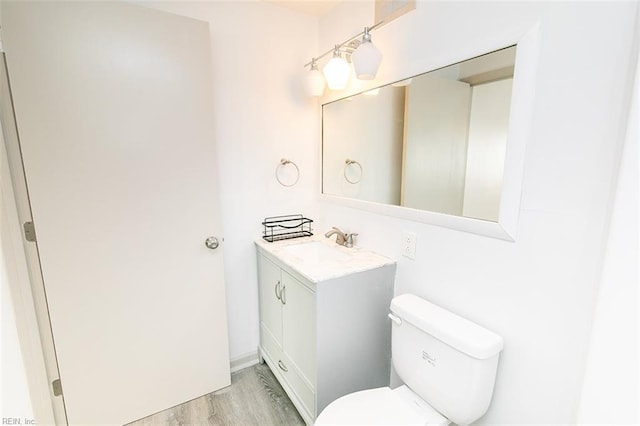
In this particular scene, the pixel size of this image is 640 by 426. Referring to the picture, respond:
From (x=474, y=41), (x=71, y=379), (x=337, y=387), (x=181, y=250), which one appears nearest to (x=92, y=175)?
(x=181, y=250)

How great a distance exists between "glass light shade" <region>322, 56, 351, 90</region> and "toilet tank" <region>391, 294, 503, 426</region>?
1188 mm

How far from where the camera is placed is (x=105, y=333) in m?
1.46

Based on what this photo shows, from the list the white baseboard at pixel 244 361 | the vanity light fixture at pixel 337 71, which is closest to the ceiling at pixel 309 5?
the vanity light fixture at pixel 337 71

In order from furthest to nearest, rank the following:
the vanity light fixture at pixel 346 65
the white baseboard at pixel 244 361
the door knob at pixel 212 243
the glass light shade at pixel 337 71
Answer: the white baseboard at pixel 244 361
the door knob at pixel 212 243
the glass light shade at pixel 337 71
the vanity light fixture at pixel 346 65

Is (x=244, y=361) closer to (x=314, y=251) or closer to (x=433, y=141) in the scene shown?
(x=314, y=251)

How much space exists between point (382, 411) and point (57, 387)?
1.57 metres

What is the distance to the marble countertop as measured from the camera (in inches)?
54.5

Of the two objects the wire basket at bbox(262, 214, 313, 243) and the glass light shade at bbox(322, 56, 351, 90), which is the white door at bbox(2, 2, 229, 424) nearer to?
the wire basket at bbox(262, 214, 313, 243)

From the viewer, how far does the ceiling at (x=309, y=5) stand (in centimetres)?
177

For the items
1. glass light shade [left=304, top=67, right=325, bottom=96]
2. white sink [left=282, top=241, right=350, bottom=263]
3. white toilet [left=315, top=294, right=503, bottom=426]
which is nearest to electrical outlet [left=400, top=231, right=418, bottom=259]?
white toilet [left=315, top=294, right=503, bottom=426]

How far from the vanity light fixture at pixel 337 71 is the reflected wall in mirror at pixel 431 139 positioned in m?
0.19

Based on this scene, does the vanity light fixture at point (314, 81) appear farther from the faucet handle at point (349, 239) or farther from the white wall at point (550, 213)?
the faucet handle at point (349, 239)

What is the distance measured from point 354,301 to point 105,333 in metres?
1.27

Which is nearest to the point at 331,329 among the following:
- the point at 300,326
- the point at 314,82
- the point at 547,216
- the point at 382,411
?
the point at 300,326
